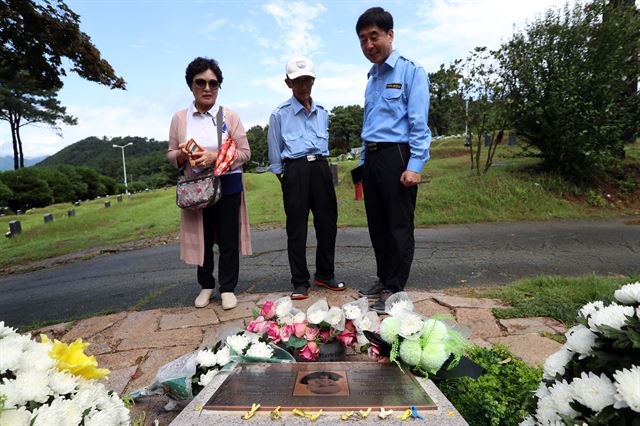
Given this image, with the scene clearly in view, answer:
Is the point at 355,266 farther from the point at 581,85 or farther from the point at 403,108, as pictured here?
the point at 581,85

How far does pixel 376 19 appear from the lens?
3.03m

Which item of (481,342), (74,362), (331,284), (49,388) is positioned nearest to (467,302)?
(481,342)

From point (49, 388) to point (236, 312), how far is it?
2.33m

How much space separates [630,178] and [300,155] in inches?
343

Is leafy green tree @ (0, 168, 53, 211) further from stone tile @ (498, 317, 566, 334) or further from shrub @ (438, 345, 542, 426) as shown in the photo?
shrub @ (438, 345, 542, 426)

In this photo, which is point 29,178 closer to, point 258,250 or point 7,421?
point 258,250

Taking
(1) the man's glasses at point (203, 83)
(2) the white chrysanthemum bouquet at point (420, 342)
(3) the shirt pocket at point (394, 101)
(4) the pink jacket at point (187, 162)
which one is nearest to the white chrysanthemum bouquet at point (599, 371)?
(2) the white chrysanthemum bouquet at point (420, 342)

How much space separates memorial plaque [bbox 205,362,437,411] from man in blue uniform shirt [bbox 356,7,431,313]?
4.03ft

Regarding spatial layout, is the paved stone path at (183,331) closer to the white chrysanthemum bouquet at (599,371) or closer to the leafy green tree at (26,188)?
the white chrysanthemum bouquet at (599,371)

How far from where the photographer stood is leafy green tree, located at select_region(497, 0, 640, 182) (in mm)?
8180

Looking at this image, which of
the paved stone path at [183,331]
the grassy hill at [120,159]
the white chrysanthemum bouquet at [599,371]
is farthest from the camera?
the grassy hill at [120,159]

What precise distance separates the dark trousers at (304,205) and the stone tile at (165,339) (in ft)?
3.37

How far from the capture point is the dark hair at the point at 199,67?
3.26 meters

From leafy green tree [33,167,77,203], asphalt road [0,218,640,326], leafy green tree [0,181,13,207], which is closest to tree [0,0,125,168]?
asphalt road [0,218,640,326]
